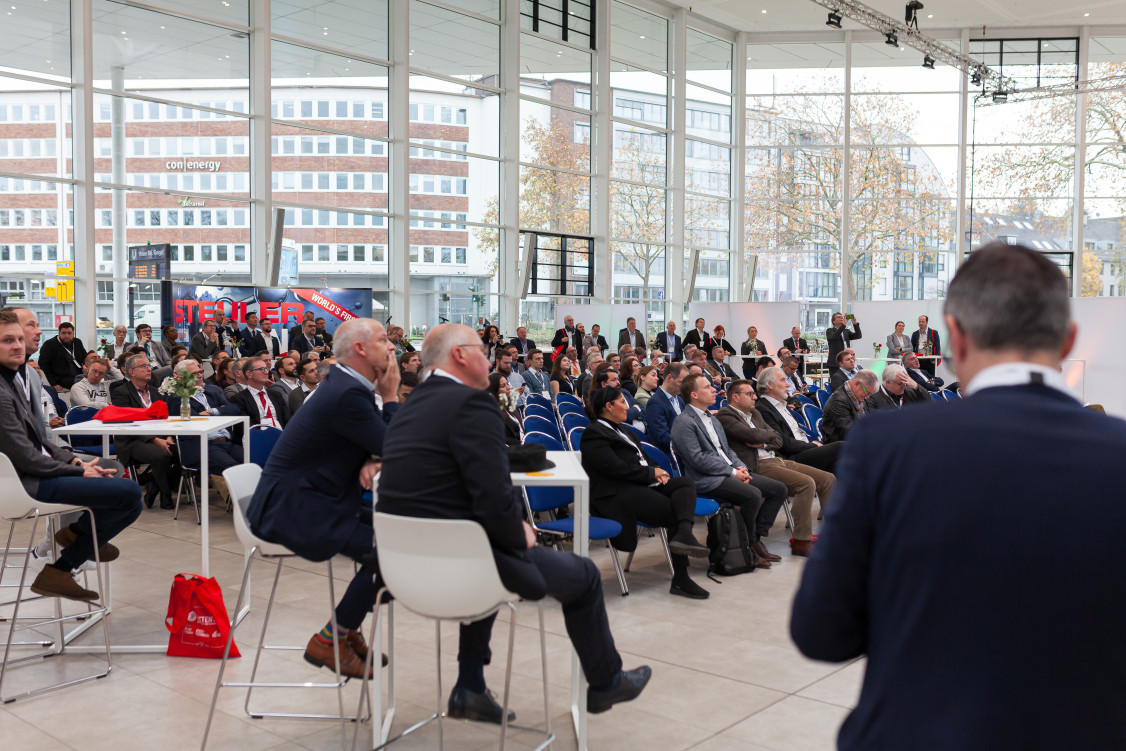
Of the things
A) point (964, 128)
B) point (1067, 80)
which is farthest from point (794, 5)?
point (1067, 80)

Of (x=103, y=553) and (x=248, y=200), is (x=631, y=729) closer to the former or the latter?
(x=103, y=553)

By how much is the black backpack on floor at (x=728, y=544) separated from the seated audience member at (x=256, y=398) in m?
3.72

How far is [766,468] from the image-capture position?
658 centimetres

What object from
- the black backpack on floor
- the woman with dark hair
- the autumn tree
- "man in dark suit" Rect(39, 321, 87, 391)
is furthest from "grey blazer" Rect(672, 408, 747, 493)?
the autumn tree

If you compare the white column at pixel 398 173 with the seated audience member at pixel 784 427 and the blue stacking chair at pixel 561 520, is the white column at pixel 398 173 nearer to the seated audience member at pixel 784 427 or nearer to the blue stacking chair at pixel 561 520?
the seated audience member at pixel 784 427

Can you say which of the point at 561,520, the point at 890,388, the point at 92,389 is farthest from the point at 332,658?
the point at 92,389

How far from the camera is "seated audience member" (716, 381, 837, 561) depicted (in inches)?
247

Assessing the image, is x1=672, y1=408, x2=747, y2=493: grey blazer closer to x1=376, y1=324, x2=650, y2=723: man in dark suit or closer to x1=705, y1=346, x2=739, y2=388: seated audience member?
x1=376, y1=324, x2=650, y2=723: man in dark suit

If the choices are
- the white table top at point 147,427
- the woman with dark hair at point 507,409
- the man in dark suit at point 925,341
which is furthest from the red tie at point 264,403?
the man in dark suit at point 925,341

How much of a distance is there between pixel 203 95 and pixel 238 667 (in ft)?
40.8

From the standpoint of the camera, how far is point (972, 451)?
3.83 ft

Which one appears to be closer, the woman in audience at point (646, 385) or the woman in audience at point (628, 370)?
the woman in audience at point (646, 385)

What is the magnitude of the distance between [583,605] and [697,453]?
2.93 m

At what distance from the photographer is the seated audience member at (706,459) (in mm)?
5871
